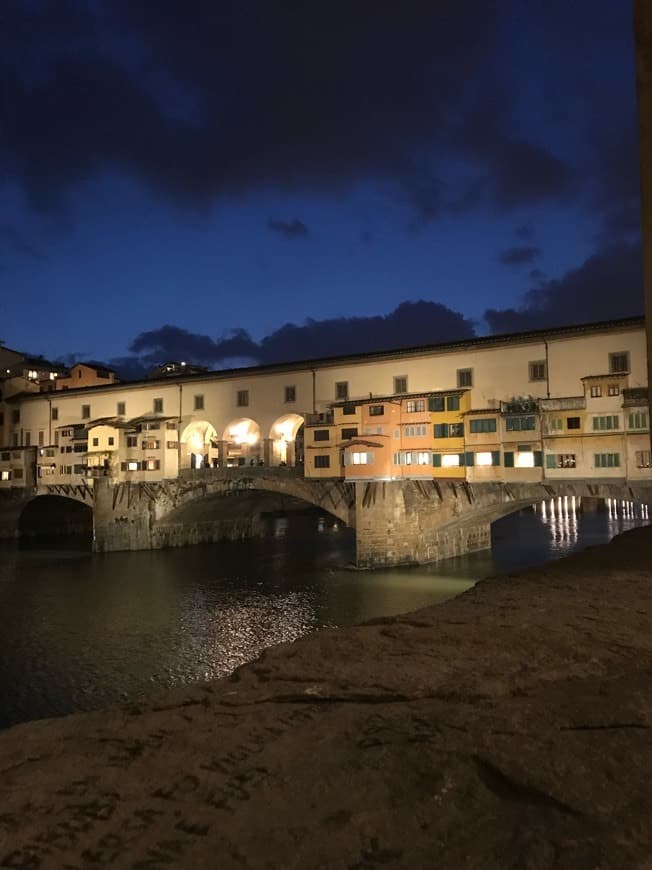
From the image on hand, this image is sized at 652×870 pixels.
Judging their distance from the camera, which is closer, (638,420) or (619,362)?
(638,420)

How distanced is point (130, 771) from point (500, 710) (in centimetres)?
245

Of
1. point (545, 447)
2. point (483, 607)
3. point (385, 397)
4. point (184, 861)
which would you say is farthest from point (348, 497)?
point (184, 861)

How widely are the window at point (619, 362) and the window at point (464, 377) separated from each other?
759 cm

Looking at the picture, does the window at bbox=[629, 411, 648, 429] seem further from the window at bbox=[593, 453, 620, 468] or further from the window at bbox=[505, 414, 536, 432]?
the window at bbox=[505, 414, 536, 432]

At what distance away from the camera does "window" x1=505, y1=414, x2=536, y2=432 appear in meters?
32.0

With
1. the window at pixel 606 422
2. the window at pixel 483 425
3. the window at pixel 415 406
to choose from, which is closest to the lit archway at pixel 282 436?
the window at pixel 415 406

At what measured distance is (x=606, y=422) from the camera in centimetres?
3002

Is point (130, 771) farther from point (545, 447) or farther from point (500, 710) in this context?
point (545, 447)

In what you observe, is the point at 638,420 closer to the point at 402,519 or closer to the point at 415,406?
the point at 415,406

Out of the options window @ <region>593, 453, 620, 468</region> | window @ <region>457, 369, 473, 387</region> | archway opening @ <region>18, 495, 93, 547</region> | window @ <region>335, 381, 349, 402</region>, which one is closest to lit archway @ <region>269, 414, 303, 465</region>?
window @ <region>335, 381, 349, 402</region>

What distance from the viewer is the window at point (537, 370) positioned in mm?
32531

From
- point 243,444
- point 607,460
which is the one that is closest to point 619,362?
point 607,460

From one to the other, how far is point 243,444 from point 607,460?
1097 inches

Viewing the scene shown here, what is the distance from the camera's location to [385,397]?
37.1m
